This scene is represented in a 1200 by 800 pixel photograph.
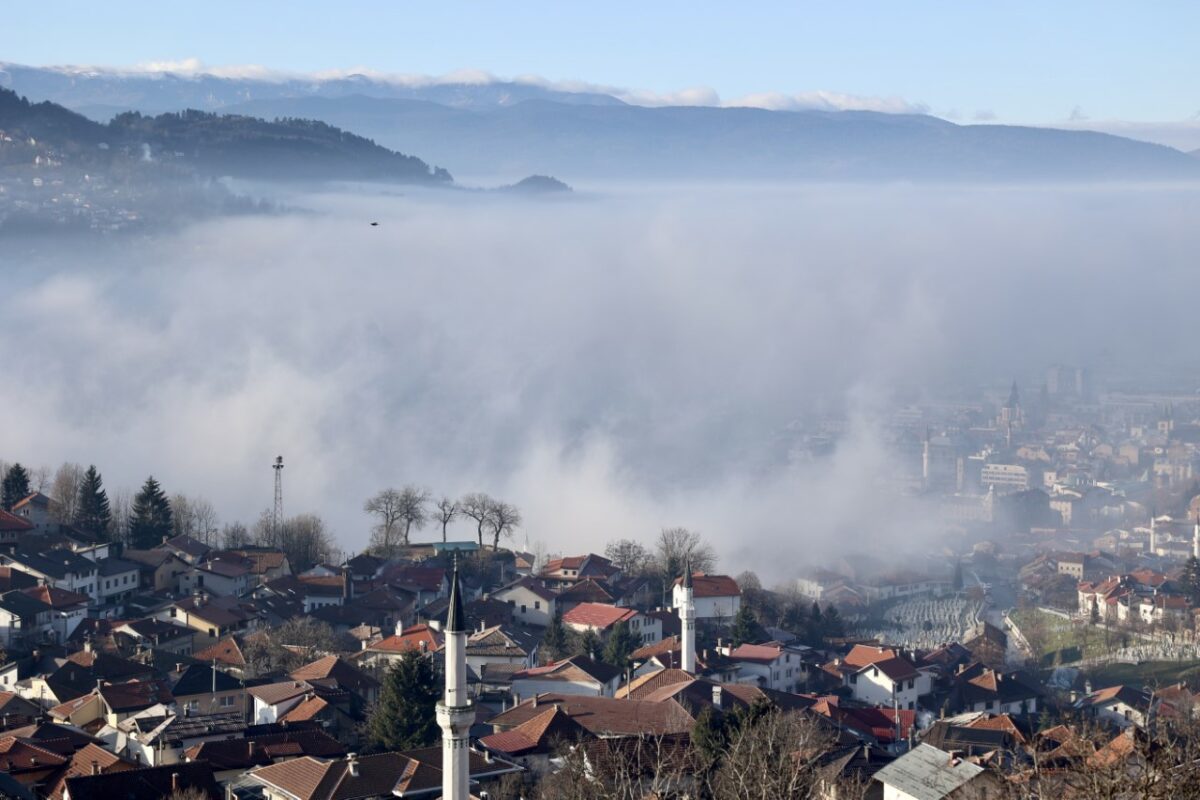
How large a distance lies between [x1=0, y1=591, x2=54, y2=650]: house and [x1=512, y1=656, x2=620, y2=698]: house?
9.38 metres

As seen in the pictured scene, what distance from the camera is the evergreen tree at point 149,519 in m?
44.3

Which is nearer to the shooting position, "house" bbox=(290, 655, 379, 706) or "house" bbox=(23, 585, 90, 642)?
"house" bbox=(290, 655, 379, 706)

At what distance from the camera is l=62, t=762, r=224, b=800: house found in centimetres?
2166

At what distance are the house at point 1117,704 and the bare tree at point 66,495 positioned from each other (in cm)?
2412

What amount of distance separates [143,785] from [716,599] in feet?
73.8

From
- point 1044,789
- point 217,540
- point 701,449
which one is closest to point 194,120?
point 701,449

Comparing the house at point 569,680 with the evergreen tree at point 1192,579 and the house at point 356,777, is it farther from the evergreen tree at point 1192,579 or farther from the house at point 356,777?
the evergreen tree at point 1192,579

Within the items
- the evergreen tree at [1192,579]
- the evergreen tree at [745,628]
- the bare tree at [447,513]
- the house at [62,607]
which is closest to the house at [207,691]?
the house at [62,607]

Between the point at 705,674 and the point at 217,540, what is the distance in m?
20.9

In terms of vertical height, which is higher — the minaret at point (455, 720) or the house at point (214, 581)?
the minaret at point (455, 720)

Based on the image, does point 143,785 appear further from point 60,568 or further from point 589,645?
point 60,568

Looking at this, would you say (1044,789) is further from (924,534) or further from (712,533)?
(924,534)

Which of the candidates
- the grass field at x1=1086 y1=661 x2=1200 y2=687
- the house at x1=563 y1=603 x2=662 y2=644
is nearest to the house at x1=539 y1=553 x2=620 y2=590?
the house at x1=563 y1=603 x2=662 y2=644

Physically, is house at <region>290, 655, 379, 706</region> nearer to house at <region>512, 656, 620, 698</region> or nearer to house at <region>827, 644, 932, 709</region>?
house at <region>512, 656, 620, 698</region>
